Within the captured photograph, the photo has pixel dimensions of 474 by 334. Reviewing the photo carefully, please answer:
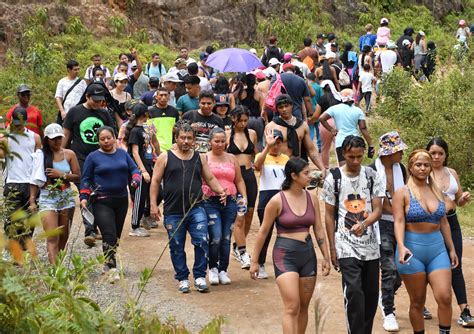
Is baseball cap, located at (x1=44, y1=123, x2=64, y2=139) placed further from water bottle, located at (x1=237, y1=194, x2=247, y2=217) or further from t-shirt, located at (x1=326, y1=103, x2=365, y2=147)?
t-shirt, located at (x1=326, y1=103, x2=365, y2=147)

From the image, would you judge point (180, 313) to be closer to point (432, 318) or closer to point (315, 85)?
point (432, 318)

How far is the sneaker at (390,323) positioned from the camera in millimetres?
8852

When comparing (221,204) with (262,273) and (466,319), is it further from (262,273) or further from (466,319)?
(466,319)

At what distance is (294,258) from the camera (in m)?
7.86

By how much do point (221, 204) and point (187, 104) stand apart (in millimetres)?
3478

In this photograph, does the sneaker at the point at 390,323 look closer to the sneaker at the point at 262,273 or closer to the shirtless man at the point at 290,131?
the sneaker at the point at 262,273

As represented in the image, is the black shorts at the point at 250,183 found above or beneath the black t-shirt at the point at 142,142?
beneath

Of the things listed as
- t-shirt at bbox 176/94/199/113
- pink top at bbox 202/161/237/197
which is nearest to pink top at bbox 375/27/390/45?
t-shirt at bbox 176/94/199/113

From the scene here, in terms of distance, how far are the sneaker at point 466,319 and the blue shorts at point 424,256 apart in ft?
3.99

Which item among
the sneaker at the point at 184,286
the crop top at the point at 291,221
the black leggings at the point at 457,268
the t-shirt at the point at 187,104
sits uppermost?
the t-shirt at the point at 187,104

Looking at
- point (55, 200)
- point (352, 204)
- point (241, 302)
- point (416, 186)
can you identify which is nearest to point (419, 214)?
point (416, 186)

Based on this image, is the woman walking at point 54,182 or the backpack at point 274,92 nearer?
the woman walking at point 54,182

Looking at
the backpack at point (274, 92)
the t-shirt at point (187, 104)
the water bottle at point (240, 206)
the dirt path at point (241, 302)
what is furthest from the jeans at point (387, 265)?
the backpack at point (274, 92)

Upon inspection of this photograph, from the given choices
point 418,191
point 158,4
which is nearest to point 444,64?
point 158,4
